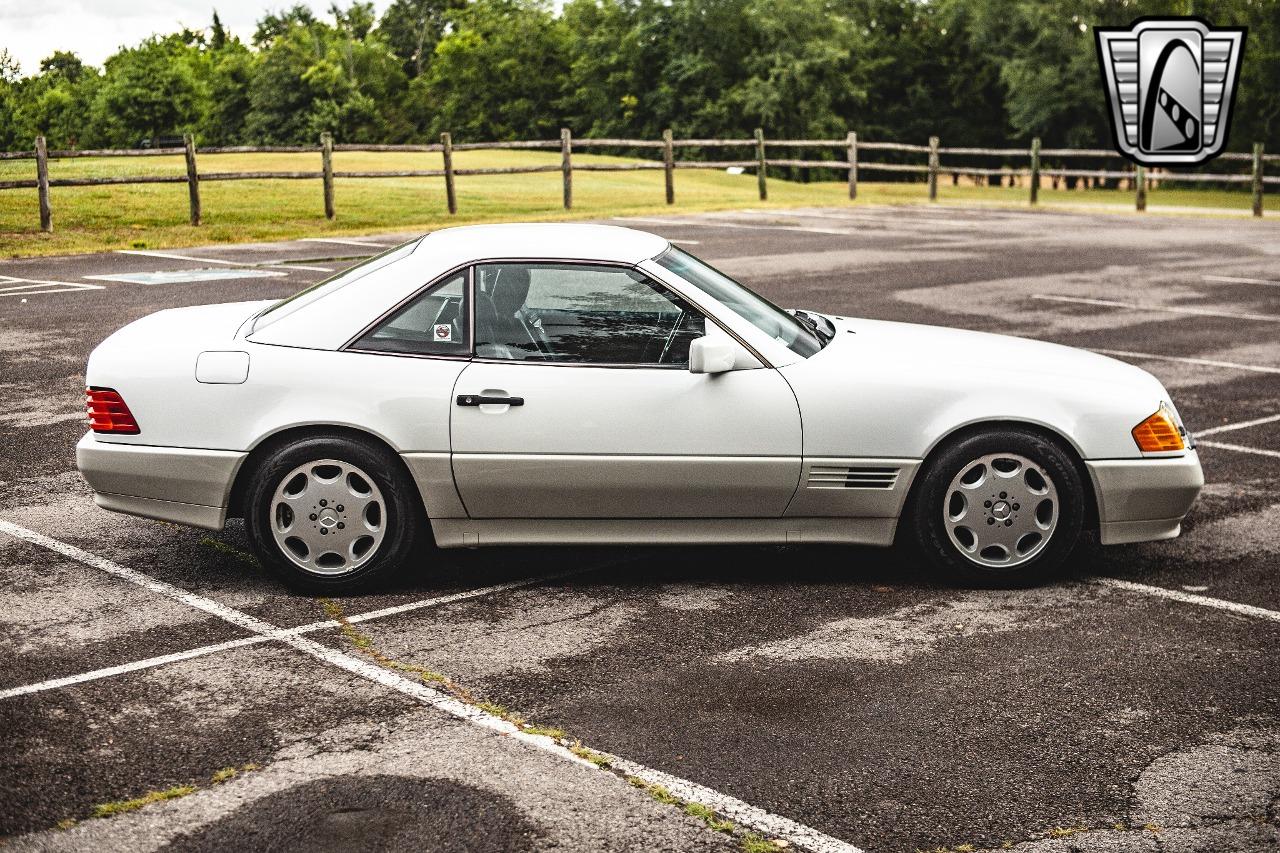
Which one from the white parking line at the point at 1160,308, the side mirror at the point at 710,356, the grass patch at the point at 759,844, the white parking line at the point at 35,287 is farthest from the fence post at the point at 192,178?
the grass patch at the point at 759,844

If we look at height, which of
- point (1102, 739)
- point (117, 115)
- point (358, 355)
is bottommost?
point (1102, 739)

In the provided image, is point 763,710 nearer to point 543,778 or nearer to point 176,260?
point 543,778

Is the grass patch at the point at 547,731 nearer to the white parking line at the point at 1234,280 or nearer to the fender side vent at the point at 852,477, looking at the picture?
the fender side vent at the point at 852,477

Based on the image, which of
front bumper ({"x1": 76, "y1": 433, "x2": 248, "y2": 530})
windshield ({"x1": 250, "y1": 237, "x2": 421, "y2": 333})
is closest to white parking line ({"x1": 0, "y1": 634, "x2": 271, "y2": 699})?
front bumper ({"x1": 76, "y1": 433, "x2": 248, "y2": 530})

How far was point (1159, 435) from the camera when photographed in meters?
5.77

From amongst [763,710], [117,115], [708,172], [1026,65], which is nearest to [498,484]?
[763,710]

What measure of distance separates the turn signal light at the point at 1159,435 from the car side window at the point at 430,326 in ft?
8.85

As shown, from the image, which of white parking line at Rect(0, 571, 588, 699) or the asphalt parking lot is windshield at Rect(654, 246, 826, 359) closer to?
the asphalt parking lot

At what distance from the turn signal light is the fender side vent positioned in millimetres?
1002

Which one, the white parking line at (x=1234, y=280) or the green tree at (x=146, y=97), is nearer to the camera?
the white parking line at (x=1234, y=280)

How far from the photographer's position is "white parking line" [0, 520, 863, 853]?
374cm

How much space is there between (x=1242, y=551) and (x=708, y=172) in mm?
50874

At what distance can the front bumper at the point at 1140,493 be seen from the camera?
5707 millimetres

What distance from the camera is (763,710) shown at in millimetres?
4547
